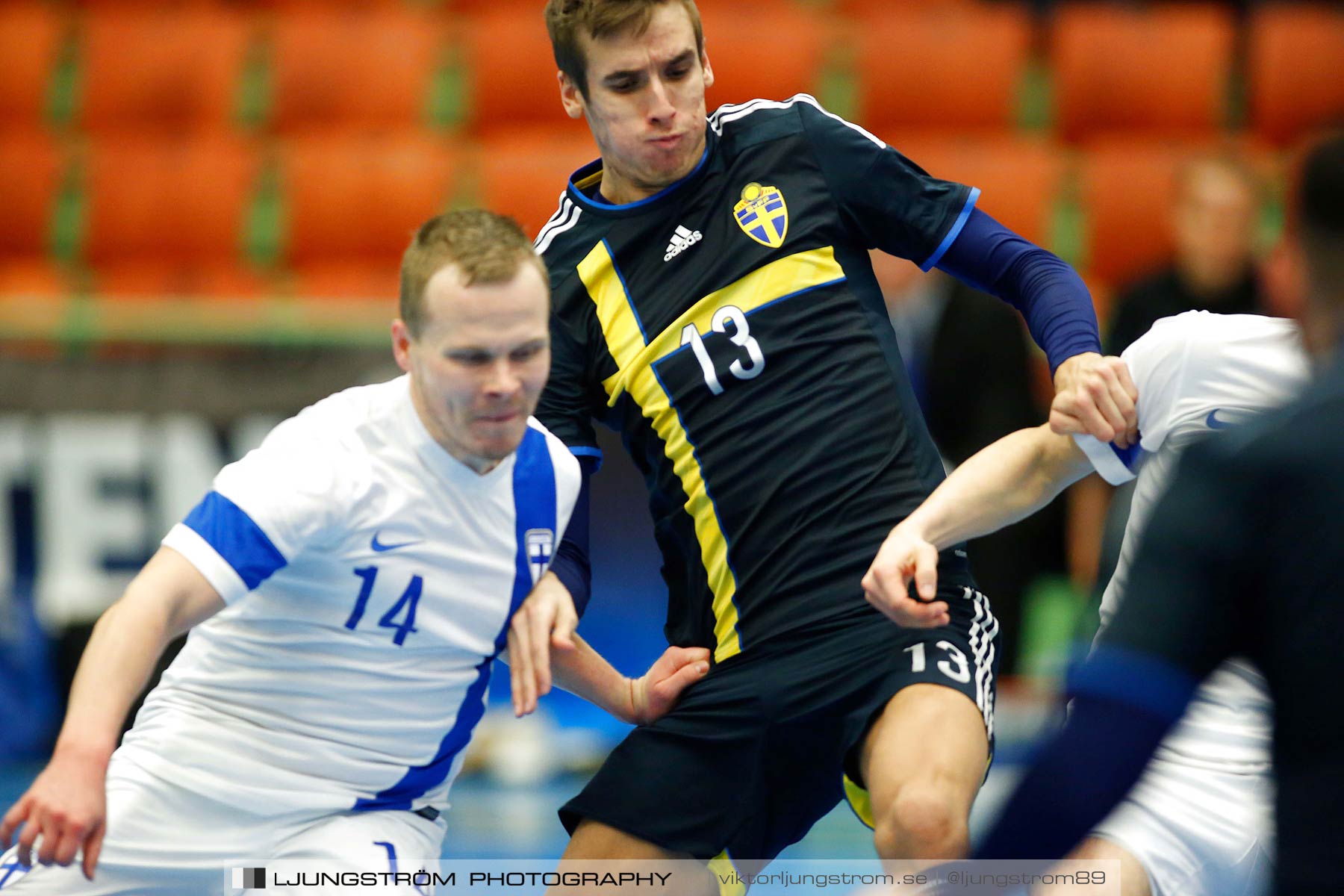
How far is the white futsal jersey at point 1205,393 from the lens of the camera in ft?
10.9

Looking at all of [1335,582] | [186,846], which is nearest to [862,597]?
[186,846]

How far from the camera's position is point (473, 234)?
10.7 feet

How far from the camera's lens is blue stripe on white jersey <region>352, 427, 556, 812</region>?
349 cm

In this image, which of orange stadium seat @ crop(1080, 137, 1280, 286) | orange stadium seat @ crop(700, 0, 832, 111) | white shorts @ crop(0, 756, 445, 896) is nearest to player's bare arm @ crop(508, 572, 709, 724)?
white shorts @ crop(0, 756, 445, 896)

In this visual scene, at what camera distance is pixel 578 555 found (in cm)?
374

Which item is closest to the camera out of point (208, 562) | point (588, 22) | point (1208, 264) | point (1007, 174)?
point (208, 562)

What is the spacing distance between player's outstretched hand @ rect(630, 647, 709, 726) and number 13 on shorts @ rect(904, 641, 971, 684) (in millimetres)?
507

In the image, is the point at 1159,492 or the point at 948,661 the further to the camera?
the point at 948,661

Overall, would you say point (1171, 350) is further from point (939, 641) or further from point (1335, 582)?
point (1335, 582)

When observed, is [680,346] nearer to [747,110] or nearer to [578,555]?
[578,555]

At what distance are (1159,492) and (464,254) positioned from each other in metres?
1.51

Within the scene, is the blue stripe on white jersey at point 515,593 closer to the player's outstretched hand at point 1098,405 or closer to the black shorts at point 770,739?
the black shorts at point 770,739

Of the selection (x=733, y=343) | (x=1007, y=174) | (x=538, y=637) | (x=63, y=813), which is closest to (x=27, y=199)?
(x=1007, y=174)

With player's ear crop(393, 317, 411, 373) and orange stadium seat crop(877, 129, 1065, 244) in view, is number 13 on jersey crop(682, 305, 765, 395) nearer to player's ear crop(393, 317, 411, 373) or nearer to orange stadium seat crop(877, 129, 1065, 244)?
player's ear crop(393, 317, 411, 373)
